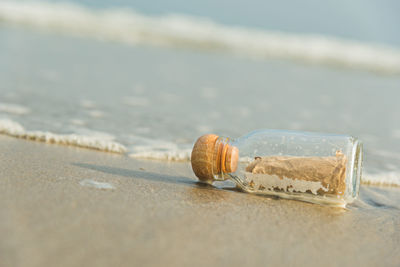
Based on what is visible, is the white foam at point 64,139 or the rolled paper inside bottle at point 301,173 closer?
the rolled paper inside bottle at point 301,173

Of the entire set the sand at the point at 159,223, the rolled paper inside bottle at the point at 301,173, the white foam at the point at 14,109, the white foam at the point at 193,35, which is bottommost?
the sand at the point at 159,223

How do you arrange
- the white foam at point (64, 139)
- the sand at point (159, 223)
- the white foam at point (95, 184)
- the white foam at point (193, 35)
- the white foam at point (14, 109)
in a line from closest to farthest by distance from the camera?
the sand at point (159, 223), the white foam at point (95, 184), the white foam at point (64, 139), the white foam at point (14, 109), the white foam at point (193, 35)

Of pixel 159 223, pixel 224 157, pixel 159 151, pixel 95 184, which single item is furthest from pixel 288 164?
pixel 159 151

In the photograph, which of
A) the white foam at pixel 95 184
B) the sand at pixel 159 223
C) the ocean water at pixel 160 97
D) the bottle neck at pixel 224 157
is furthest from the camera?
the ocean water at pixel 160 97

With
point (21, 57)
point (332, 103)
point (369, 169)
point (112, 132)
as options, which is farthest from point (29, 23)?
point (369, 169)

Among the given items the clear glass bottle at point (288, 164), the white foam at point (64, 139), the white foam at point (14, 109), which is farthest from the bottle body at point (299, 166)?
the white foam at point (14, 109)

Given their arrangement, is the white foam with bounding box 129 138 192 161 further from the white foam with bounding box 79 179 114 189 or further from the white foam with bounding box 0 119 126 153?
the white foam with bounding box 79 179 114 189

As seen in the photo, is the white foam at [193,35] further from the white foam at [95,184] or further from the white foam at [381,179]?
the white foam at [95,184]
